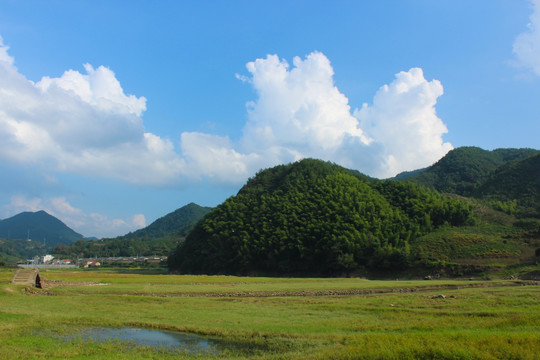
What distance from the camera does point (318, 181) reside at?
364ft

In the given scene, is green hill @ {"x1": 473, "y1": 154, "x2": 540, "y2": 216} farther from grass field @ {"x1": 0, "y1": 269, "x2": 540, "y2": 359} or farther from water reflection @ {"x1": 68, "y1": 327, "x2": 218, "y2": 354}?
water reflection @ {"x1": 68, "y1": 327, "x2": 218, "y2": 354}

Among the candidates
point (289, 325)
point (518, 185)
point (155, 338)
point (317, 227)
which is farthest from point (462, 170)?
point (155, 338)

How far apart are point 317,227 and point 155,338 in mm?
70692

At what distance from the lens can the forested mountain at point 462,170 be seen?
166 m

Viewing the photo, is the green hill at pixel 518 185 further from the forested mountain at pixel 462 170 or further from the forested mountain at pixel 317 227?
the forested mountain at pixel 317 227

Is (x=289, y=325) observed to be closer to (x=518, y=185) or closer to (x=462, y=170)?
(x=518, y=185)

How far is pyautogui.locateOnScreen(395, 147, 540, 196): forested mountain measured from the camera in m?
166

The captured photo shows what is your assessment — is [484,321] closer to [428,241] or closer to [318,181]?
[428,241]

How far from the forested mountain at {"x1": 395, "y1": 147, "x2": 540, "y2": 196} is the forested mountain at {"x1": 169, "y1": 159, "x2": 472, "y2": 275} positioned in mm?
67860

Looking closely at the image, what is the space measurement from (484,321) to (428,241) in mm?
65174

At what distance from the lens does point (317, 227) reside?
281 ft

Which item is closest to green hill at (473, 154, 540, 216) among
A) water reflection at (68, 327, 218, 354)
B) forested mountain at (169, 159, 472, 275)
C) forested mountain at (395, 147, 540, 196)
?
forested mountain at (395, 147, 540, 196)

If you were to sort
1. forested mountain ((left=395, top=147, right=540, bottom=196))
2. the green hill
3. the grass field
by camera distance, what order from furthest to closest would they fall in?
1. forested mountain ((left=395, top=147, right=540, bottom=196))
2. the green hill
3. the grass field

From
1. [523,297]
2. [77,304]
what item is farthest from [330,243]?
[77,304]
